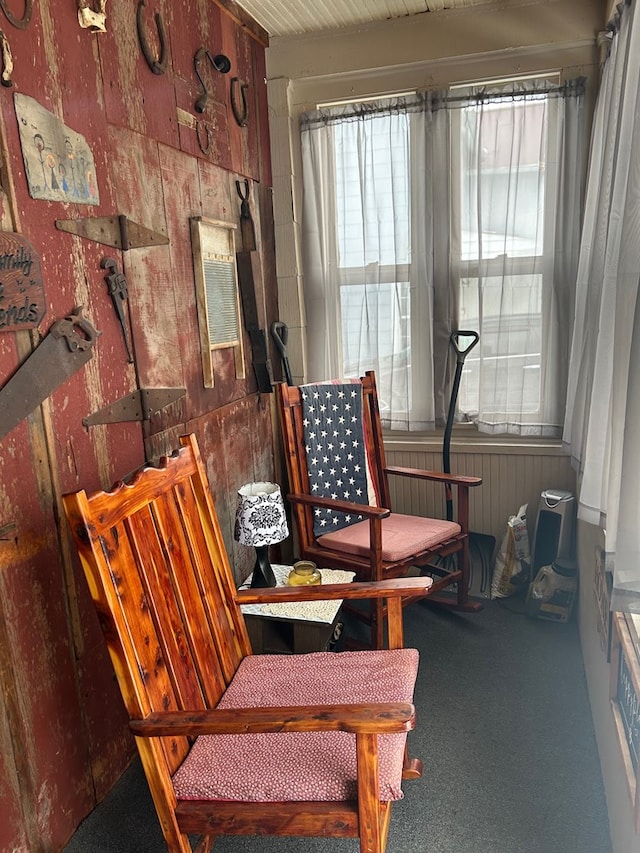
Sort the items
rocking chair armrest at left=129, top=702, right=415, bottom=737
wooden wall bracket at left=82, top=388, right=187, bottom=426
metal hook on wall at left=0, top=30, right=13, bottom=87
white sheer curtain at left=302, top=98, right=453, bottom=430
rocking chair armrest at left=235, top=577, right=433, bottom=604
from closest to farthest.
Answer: rocking chair armrest at left=129, top=702, right=415, bottom=737 < metal hook on wall at left=0, top=30, right=13, bottom=87 < rocking chair armrest at left=235, top=577, right=433, bottom=604 < wooden wall bracket at left=82, top=388, right=187, bottom=426 < white sheer curtain at left=302, top=98, right=453, bottom=430

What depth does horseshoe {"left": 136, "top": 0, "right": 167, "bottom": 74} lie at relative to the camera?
6.94 ft

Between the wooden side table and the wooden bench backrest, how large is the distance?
29 cm

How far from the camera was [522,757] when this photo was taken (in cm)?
210

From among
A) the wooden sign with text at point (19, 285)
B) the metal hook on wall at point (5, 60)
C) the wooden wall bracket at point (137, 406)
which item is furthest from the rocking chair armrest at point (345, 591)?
the metal hook on wall at point (5, 60)

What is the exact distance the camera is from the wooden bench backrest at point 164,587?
1.36m

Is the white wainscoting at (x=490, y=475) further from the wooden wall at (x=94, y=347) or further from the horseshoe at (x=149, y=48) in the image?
the horseshoe at (x=149, y=48)

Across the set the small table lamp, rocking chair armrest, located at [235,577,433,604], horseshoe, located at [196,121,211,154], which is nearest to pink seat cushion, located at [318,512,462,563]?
the small table lamp

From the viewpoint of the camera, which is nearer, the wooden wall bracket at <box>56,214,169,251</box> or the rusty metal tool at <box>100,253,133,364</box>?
the wooden wall bracket at <box>56,214,169,251</box>

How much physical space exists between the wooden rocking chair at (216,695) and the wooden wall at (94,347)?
322mm

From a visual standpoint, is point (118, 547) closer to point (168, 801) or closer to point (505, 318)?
point (168, 801)

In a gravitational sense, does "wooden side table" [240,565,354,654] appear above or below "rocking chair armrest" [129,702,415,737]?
below

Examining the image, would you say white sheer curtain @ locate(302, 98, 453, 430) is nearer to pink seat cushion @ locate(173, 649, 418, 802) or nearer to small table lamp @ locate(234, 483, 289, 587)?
small table lamp @ locate(234, 483, 289, 587)

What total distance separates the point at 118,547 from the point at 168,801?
55 cm

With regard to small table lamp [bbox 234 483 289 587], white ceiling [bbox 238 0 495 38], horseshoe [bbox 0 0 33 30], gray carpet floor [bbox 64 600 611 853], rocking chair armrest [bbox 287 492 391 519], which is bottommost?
gray carpet floor [bbox 64 600 611 853]
